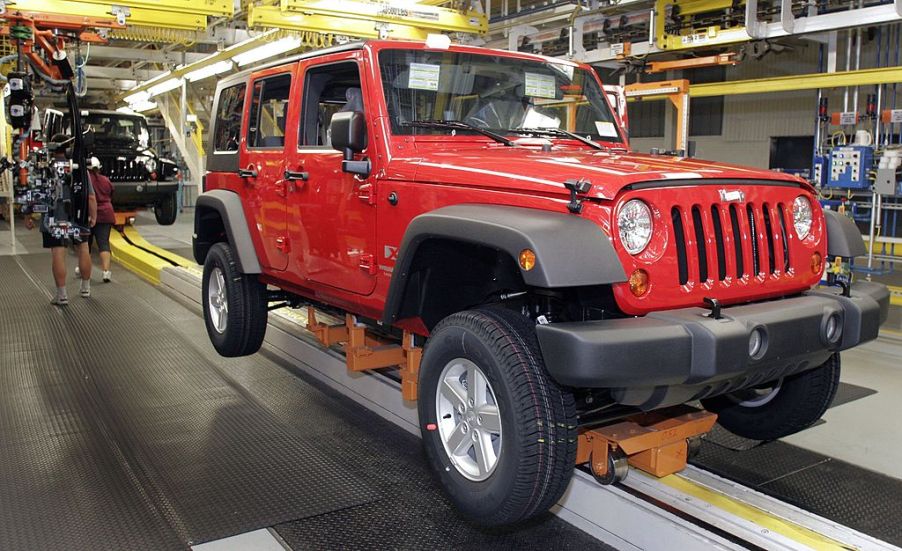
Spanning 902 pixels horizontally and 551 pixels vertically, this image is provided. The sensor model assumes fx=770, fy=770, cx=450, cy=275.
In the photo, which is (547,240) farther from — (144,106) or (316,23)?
(144,106)

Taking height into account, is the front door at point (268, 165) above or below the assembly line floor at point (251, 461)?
above

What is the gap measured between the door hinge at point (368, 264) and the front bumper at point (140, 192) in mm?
10507

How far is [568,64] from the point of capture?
12.8ft

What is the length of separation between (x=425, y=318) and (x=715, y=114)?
47.1 ft

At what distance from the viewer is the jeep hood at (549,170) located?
2.43 m

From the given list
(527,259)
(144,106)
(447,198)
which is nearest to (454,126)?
(447,198)

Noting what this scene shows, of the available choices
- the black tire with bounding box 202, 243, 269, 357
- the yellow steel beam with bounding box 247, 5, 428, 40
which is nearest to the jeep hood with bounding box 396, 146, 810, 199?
the black tire with bounding box 202, 243, 269, 357

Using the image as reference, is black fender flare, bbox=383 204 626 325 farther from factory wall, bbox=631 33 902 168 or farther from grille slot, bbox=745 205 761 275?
factory wall, bbox=631 33 902 168

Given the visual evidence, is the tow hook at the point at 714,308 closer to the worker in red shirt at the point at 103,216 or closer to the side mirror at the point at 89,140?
the worker in red shirt at the point at 103,216

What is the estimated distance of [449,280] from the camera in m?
3.14

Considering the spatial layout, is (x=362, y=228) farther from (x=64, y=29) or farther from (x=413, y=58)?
(x=64, y=29)

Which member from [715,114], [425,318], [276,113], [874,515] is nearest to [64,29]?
[276,113]

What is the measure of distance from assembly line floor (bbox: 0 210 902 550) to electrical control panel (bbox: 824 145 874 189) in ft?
8.05

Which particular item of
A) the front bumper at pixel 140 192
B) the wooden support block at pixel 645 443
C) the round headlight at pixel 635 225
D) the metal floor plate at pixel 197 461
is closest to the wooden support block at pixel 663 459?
the wooden support block at pixel 645 443
